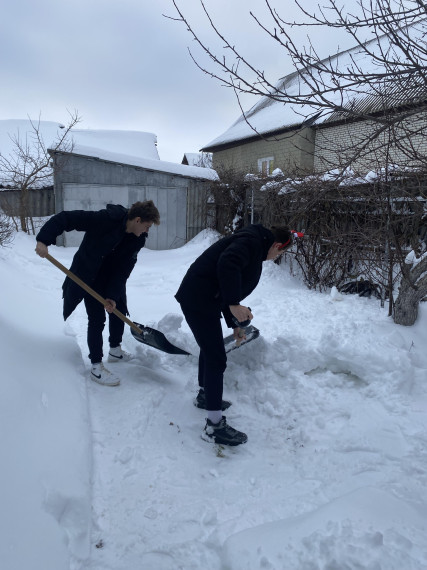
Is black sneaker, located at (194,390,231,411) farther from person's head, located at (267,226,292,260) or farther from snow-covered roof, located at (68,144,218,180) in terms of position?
snow-covered roof, located at (68,144,218,180)

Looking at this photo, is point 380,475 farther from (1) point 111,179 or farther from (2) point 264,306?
(1) point 111,179

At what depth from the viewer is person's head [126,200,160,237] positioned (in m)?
3.18

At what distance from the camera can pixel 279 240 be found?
2709 mm

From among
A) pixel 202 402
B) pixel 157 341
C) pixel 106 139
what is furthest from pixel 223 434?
pixel 106 139

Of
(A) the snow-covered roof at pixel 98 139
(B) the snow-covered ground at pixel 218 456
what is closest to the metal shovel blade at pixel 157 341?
(B) the snow-covered ground at pixel 218 456

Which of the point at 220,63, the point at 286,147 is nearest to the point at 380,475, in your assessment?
the point at 220,63

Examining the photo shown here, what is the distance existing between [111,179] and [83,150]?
104cm

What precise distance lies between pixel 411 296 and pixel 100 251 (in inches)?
129

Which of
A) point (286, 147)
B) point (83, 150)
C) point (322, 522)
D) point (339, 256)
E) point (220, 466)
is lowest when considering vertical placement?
point (220, 466)

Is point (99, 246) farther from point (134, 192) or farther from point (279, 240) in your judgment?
point (134, 192)

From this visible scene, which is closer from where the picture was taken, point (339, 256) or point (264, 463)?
point (264, 463)

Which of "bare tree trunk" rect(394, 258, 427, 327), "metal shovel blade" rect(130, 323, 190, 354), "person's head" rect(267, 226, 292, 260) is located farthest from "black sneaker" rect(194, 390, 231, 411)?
"bare tree trunk" rect(394, 258, 427, 327)

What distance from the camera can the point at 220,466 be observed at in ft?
8.24

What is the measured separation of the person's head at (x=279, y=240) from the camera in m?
2.70
